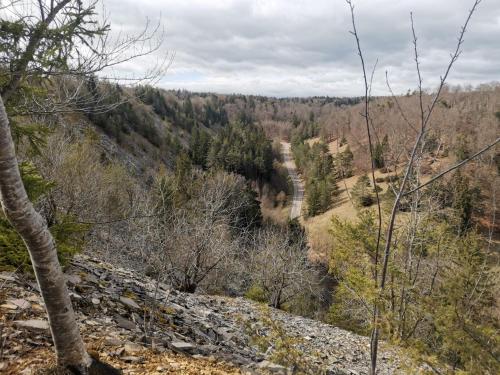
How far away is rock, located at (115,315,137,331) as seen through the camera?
5.17 meters

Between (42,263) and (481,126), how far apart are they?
48.1m

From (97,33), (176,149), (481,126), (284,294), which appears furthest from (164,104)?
(97,33)

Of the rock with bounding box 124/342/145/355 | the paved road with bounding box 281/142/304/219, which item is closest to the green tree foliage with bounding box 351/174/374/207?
the rock with bounding box 124/342/145/355

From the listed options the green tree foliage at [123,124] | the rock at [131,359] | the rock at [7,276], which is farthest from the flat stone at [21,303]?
the green tree foliage at [123,124]

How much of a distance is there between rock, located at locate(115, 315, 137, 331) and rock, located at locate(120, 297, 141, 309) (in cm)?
70

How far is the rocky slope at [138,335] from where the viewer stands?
3432mm

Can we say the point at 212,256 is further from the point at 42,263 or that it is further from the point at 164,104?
the point at 164,104

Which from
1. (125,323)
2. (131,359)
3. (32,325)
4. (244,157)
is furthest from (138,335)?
(244,157)

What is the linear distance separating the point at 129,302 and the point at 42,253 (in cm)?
397

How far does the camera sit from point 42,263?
2.71 metres

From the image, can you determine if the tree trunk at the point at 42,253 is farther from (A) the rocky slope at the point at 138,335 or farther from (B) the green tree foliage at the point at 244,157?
(B) the green tree foliage at the point at 244,157

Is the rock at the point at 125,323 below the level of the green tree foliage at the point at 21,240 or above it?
below

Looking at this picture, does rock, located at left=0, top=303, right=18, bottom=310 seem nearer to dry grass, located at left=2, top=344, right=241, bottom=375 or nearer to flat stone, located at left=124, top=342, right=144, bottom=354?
dry grass, located at left=2, top=344, right=241, bottom=375

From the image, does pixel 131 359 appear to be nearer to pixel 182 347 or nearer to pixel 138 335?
pixel 138 335
